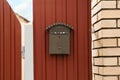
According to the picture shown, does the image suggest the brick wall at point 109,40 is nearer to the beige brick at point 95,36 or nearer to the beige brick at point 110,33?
the beige brick at point 110,33

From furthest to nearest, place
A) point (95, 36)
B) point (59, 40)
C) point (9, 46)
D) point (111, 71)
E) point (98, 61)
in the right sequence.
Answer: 1. point (9, 46)
2. point (59, 40)
3. point (95, 36)
4. point (98, 61)
5. point (111, 71)

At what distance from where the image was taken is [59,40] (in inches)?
132

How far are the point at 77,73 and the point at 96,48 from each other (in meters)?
0.45

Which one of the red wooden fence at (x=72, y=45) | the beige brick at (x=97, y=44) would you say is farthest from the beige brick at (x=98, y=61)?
the red wooden fence at (x=72, y=45)

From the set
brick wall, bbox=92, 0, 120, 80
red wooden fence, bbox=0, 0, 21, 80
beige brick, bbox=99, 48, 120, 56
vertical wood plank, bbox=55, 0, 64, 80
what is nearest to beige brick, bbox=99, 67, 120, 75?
brick wall, bbox=92, 0, 120, 80

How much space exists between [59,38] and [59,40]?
20 millimetres

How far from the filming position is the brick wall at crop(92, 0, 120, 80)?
9.27 feet

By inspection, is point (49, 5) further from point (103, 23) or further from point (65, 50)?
point (103, 23)

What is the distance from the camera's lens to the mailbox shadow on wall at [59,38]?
3336 mm

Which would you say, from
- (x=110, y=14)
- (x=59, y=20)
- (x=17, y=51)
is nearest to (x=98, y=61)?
(x=110, y=14)

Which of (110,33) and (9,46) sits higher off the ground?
(110,33)

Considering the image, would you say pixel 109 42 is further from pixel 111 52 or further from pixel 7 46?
pixel 7 46

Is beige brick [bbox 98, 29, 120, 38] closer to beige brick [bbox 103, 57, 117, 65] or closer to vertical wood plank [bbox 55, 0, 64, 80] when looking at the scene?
beige brick [bbox 103, 57, 117, 65]

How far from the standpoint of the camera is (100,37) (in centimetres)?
290
